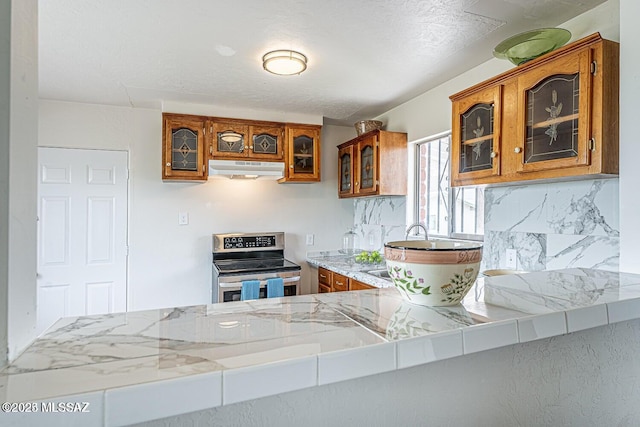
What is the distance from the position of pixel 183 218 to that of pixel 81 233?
87 cm

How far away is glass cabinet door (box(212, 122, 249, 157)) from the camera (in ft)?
10.7

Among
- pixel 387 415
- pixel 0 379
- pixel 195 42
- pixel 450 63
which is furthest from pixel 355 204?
pixel 0 379

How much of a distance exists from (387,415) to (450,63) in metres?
2.25

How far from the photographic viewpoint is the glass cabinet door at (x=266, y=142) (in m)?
3.38

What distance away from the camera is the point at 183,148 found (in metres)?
3.17

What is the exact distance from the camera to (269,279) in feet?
10.1

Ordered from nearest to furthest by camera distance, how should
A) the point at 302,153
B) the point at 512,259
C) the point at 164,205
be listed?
1. the point at 512,259
2. the point at 164,205
3. the point at 302,153

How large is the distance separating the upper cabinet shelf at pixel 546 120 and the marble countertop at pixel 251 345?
29.1 inches

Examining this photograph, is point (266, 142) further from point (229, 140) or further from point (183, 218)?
point (183, 218)

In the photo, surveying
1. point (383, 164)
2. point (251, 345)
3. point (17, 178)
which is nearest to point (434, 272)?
point (251, 345)

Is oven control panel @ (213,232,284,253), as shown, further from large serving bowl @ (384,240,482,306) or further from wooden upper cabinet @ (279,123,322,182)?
large serving bowl @ (384,240,482,306)

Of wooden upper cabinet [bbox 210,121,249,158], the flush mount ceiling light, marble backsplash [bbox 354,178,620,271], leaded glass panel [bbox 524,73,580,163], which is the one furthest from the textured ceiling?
marble backsplash [bbox 354,178,620,271]

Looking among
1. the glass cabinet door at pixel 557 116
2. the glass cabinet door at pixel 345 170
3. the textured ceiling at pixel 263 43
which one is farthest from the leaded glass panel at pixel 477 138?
the glass cabinet door at pixel 345 170

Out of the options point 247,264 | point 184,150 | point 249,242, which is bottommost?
point 247,264
